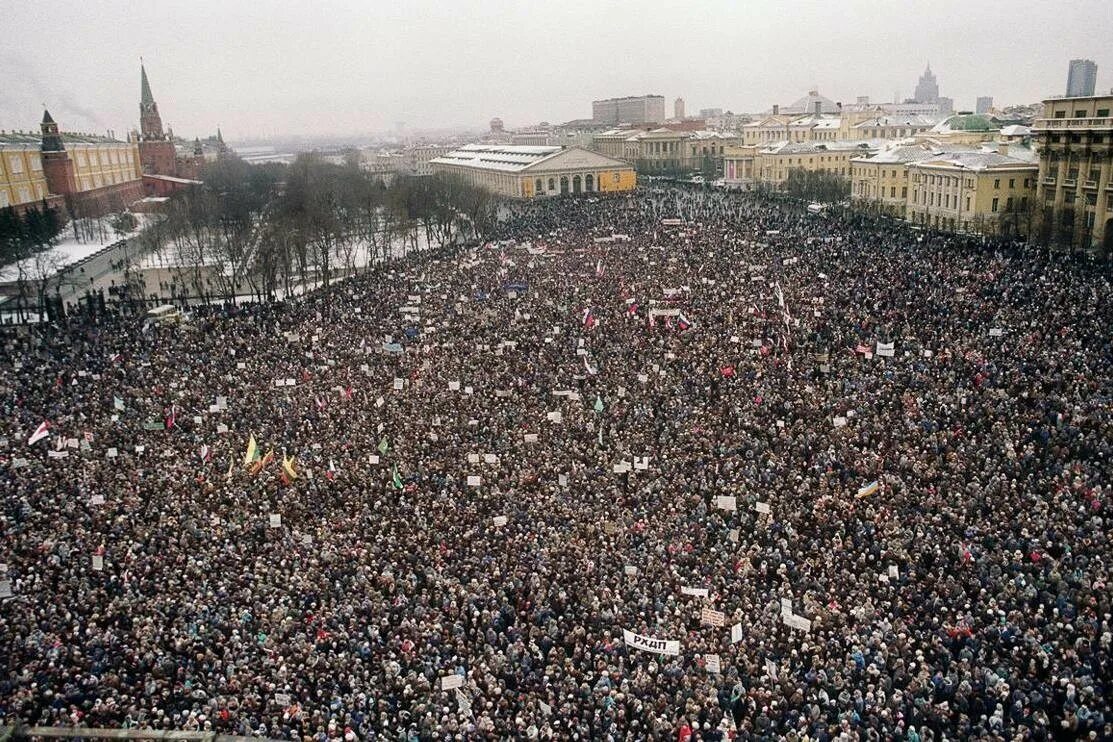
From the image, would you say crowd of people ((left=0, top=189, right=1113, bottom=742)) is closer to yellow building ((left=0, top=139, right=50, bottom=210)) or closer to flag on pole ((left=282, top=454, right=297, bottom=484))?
flag on pole ((left=282, top=454, right=297, bottom=484))

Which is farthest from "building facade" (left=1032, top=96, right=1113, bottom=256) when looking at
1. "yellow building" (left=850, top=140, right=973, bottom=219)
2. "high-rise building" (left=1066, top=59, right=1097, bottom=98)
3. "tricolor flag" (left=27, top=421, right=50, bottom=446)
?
"high-rise building" (left=1066, top=59, right=1097, bottom=98)

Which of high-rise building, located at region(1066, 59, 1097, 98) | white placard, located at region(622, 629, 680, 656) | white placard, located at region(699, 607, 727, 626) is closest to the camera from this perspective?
white placard, located at region(622, 629, 680, 656)

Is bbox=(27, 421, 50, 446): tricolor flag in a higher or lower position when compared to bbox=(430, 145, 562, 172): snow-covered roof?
lower

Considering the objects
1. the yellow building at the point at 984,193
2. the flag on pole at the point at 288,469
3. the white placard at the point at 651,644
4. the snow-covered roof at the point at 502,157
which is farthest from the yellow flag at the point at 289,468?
the snow-covered roof at the point at 502,157

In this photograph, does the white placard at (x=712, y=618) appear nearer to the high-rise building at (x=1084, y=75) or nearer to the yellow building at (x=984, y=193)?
the yellow building at (x=984, y=193)

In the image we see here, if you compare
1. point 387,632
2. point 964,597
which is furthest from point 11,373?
point 964,597

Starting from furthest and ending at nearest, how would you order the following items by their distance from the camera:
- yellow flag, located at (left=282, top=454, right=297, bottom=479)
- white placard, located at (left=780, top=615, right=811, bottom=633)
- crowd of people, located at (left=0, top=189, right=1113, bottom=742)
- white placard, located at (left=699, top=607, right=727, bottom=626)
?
yellow flag, located at (left=282, top=454, right=297, bottom=479) → white placard, located at (left=699, top=607, right=727, bottom=626) → white placard, located at (left=780, top=615, right=811, bottom=633) → crowd of people, located at (left=0, top=189, right=1113, bottom=742)
